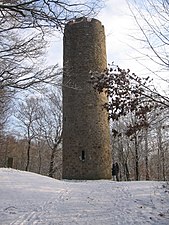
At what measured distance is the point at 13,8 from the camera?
18.1ft

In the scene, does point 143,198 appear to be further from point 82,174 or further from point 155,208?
point 82,174

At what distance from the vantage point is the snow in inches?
246

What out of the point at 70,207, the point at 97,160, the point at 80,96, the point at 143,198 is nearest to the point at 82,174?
the point at 97,160

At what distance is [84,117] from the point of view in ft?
62.1

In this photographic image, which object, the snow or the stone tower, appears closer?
the snow

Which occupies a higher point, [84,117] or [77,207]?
[84,117]

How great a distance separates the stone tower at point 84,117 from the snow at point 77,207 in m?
8.01

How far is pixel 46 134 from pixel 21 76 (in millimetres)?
21647

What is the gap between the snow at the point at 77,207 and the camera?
624cm

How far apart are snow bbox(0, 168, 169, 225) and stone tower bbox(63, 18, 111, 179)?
315 inches

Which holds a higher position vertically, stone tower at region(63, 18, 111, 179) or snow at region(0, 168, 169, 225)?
stone tower at region(63, 18, 111, 179)

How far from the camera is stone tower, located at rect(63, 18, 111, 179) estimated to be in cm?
1870

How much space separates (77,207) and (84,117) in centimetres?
1142

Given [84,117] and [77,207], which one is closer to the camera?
[77,207]
